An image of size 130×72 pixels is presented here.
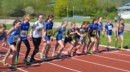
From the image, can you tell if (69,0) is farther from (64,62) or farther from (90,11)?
(64,62)

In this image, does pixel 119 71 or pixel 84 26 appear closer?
pixel 119 71

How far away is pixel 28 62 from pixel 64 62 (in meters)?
1.47

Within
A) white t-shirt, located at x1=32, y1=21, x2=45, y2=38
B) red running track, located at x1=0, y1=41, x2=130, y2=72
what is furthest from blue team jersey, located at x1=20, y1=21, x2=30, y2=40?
red running track, located at x1=0, y1=41, x2=130, y2=72

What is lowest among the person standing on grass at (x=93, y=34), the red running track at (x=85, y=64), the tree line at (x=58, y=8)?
the red running track at (x=85, y=64)

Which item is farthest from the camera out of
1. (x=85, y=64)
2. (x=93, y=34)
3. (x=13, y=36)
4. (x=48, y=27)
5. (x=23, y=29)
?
(x=93, y=34)

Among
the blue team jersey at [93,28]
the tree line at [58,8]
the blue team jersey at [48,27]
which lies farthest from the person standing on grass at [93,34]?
the tree line at [58,8]

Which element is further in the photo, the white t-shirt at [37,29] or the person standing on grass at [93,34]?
the person standing on grass at [93,34]

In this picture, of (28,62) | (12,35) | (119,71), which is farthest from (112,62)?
(12,35)

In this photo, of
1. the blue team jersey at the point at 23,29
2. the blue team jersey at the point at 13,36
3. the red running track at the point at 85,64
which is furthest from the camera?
the blue team jersey at the point at 23,29

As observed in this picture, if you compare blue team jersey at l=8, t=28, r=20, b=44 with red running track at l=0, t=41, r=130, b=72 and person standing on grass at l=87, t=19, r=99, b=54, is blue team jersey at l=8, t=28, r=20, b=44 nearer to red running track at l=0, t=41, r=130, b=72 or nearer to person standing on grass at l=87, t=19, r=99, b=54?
red running track at l=0, t=41, r=130, b=72

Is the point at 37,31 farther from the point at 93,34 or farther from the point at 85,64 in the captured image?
the point at 93,34

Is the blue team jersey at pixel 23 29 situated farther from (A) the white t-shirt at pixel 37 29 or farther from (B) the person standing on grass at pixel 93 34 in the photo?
(B) the person standing on grass at pixel 93 34

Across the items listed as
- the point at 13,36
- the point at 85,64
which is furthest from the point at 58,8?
the point at 13,36

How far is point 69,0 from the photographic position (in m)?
96.9
